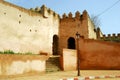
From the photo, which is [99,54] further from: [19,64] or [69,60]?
[19,64]

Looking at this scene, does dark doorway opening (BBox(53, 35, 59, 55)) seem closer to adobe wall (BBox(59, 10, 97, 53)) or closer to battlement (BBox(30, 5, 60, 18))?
adobe wall (BBox(59, 10, 97, 53))

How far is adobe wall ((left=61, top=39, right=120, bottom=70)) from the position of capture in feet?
66.1

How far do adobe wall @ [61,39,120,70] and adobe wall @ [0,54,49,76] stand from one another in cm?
439

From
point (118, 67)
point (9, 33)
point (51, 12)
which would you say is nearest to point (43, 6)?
point (51, 12)

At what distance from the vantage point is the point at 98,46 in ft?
68.4

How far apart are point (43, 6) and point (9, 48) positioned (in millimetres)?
7184

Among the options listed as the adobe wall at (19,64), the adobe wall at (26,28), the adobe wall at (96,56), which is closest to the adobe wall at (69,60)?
the adobe wall at (96,56)


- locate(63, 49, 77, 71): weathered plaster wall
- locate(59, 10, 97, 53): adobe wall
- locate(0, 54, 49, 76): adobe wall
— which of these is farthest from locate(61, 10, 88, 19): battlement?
locate(0, 54, 49, 76): adobe wall

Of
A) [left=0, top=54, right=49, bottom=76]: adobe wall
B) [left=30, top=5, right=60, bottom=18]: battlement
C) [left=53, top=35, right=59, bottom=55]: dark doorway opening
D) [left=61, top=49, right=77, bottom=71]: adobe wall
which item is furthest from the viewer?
[left=53, top=35, right=59, bottom=55]: dark doorway opening

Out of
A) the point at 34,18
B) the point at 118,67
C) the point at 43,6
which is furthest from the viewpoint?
the point at 43,6

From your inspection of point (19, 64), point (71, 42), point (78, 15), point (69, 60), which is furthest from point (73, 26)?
point (19, 64)

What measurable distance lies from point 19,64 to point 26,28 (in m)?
9.40

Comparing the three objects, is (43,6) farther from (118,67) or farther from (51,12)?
(118,67)

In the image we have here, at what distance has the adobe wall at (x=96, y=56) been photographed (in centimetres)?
2016
